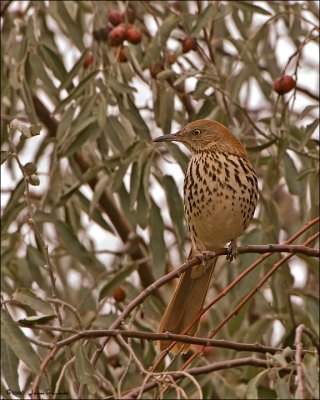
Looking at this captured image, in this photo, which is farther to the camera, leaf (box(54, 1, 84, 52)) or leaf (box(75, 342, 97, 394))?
leaf (box(54, 1, 84, 52))

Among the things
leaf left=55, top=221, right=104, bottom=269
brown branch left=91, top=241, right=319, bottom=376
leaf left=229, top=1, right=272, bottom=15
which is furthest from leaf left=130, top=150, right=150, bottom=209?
brown branch left=91, top=241, right=319, bottom=376

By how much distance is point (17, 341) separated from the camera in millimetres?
3549

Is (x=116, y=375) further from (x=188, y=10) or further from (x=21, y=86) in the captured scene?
(x=188, y=10)

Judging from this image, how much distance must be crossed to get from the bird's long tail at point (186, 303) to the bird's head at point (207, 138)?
52cm

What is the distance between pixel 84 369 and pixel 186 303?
0.95m

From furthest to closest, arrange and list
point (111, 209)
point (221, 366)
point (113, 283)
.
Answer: point (111, 209)
point (113, 283)
point (221, 366)

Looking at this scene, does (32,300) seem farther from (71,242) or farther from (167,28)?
(167,28)

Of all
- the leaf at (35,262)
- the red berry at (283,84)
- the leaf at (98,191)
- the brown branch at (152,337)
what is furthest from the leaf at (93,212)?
the brown branch at (152,337)

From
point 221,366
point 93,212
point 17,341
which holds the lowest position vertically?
point 221,366

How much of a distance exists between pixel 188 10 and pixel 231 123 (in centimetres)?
82

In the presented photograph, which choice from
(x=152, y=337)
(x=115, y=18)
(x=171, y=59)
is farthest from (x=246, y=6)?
(x=152, y=337)

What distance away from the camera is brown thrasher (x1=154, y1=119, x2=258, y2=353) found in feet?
14.1

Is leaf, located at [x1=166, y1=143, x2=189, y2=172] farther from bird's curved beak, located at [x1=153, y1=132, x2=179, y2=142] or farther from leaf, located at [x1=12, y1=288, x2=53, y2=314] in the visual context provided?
leaf, located at [x1=12, y1=288, x2=53, y2=314]

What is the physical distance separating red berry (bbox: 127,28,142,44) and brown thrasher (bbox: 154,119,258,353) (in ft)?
2.02
